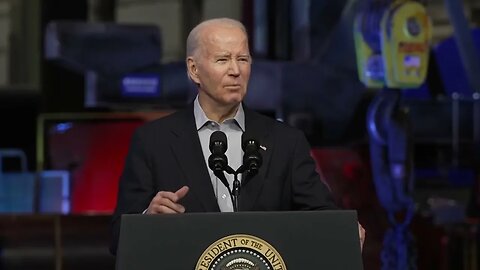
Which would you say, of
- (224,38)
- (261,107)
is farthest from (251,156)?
(261,107)

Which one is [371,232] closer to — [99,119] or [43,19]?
[99,119]

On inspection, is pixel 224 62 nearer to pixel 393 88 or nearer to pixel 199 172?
pixel 199 172

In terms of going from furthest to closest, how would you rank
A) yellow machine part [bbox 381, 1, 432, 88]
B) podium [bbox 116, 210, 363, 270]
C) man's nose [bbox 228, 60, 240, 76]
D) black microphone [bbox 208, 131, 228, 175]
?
yellow machine part [bbox 381, 1, 432, 88] < man's nose [bbox 228, 60, 240, 76] < black microphone [bbox 208, 131, 228, 175] < podium [bbox 116, 210, 363, 270]

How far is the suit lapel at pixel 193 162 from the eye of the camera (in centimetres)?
235

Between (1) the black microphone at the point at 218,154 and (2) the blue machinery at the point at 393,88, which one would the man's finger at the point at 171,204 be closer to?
(1) the black microphone at the point at 218,154

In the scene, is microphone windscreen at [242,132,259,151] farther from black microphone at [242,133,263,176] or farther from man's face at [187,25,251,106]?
man's face at [187,25,251,106]

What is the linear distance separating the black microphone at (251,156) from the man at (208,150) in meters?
0.10

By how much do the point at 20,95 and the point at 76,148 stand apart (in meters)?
0.39

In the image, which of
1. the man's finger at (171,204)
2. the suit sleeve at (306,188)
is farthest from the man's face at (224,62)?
the man's finger at (171,204)

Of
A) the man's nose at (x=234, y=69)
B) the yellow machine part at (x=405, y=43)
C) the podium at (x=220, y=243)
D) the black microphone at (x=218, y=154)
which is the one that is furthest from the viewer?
the yellow machine part at (x=405, y=43)

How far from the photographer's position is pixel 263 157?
2381 mm

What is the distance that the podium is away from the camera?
81.3 inches

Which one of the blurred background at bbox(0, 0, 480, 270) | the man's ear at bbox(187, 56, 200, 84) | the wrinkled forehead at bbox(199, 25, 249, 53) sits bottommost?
the blurred background at bbox(0, 0, 480, 270)

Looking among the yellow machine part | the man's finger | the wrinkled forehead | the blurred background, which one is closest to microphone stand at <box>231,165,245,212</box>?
the man's finger
